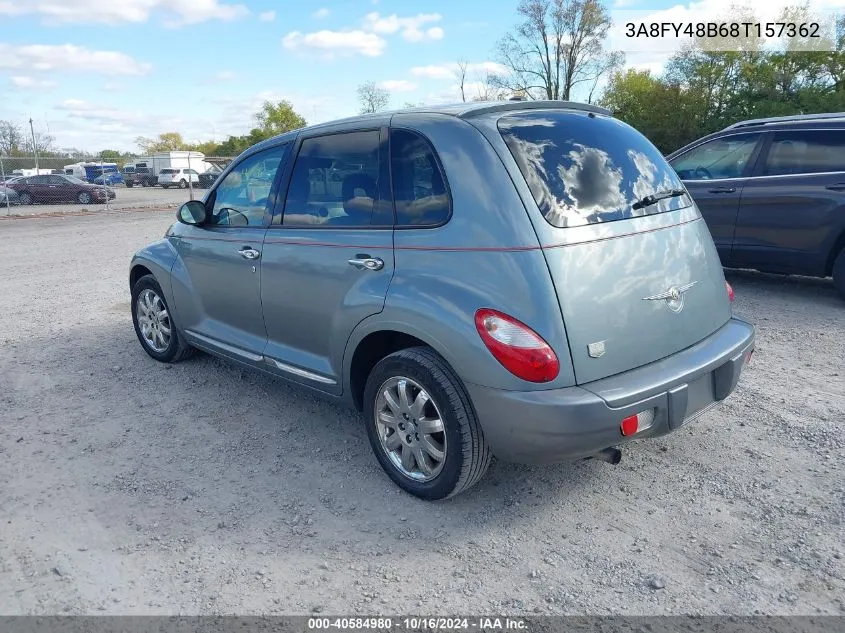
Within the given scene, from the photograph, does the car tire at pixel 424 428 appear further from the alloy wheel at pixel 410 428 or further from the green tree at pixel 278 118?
the green tree at pixel 278 118

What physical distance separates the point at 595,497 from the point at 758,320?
3727mm

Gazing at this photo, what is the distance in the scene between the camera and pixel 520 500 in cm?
329

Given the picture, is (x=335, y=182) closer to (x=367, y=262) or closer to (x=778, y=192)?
(x=367, y=262)

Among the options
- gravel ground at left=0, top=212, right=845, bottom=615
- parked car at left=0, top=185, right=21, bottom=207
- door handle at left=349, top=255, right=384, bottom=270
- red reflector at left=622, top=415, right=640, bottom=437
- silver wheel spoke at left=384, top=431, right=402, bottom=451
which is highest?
parked car at left=0, top=185, right=21, bottom=207

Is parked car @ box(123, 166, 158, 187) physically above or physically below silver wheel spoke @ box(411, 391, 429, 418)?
above

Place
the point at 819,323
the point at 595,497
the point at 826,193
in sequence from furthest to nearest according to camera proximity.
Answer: the point at 826,193 < the point at 819,323 < the point at 595,497

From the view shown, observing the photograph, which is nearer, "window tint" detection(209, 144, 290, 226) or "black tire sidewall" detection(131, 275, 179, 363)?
"window tint" detection(209, 144, 290, 226)

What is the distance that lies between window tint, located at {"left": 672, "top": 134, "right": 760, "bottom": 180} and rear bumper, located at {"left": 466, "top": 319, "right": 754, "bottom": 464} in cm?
511

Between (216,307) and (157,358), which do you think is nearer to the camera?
(216,307)

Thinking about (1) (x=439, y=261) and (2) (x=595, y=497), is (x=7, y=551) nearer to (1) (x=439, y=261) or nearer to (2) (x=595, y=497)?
(1) (x=439, y=261)

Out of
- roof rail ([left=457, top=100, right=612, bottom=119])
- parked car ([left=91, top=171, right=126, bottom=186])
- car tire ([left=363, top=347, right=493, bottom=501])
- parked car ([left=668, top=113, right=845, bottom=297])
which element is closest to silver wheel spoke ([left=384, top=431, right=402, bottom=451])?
car tire ([left=363, top=347, right=493, bottom=501])

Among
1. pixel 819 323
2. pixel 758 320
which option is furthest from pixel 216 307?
pixel 819 323

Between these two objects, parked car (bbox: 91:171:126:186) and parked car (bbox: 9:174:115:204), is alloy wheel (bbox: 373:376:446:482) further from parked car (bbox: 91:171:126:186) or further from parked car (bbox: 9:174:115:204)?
parked car (bbox: 91:171:126:186)

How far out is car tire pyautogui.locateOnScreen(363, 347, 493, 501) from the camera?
299 centimetres
